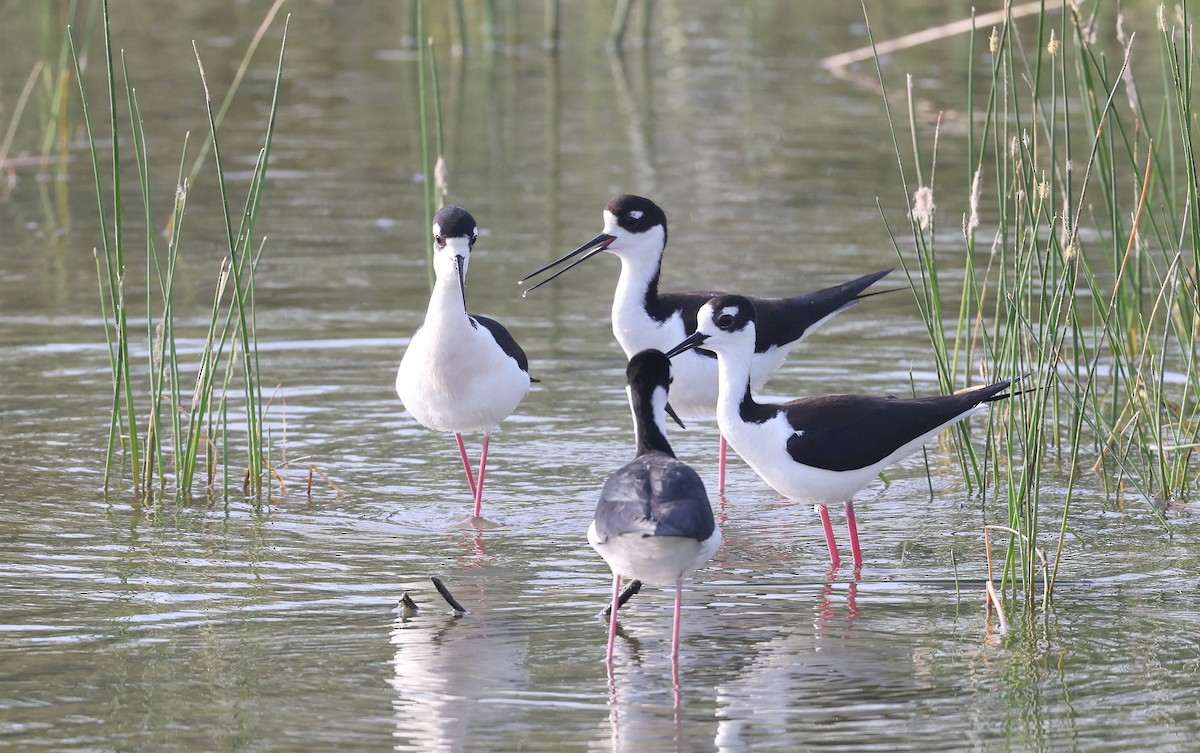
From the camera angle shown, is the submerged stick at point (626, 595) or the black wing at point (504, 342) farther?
the black wing at point (504, 342)

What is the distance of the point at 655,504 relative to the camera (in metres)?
4.88

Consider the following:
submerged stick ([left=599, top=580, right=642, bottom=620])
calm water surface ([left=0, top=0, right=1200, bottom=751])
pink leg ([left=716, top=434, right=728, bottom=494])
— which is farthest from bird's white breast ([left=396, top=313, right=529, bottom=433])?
submerged stick ([left=599, top=580, right=642, bottom=620])

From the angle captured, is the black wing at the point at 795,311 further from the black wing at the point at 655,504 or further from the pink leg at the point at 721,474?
the black wing at the point at 655,504

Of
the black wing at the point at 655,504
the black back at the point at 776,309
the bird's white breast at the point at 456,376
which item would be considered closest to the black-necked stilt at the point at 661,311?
the black back at the point at 776,309

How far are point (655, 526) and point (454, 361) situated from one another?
2.12 meters

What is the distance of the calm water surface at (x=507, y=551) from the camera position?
4.67 meters

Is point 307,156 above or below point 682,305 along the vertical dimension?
above

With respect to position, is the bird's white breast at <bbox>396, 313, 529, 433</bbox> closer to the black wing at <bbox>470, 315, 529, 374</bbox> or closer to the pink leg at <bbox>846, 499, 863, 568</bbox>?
the black wing at <bbox>470, 315, 529, 374</bbox>

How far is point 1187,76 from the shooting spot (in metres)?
5.39

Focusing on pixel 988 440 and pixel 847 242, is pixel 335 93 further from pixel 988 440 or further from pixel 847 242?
pixel 988 440

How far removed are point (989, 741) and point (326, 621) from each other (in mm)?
2140

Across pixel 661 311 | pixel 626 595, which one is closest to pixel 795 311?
pixel 661 311

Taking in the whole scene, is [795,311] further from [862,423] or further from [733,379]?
[862,423]

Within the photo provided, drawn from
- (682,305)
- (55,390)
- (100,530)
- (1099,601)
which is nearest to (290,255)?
(55,390)
